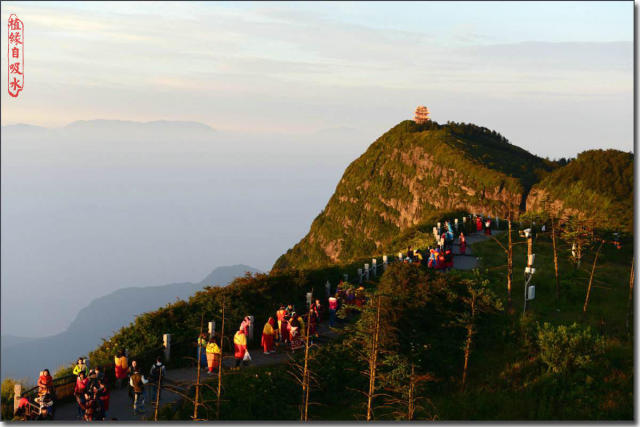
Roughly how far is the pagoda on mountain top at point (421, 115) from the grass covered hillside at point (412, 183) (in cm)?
235

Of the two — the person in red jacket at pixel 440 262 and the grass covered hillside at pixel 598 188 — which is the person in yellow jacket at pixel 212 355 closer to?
the person in red jacket at pixel 440 262

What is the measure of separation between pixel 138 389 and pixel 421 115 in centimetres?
16407

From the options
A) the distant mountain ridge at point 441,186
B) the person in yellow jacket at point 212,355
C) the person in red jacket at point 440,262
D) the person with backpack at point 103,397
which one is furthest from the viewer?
the distant mountain ridge at point 441,186

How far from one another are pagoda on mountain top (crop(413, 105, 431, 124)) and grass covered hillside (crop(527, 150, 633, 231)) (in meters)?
98.7

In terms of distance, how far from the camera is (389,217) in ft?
532

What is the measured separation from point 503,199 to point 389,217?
65.4 m

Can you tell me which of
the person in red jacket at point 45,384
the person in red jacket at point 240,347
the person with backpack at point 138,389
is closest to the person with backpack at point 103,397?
the person with backpack at point 138,389

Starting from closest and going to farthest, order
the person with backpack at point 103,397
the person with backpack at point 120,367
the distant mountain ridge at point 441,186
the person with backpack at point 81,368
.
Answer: the person with backpack at point 103,397 < the person with backpack at point 81,368 < the person with backpack at point 120,367 < the distant mountain ridge at point 441,186

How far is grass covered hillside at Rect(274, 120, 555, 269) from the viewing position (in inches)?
4353

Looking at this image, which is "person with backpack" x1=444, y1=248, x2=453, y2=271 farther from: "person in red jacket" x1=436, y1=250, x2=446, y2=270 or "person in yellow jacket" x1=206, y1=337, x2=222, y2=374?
"person in yellow jacket" x1=206, y1=337, x2=222, y2=374

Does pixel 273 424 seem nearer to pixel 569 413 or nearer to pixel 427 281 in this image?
pixel 569 413

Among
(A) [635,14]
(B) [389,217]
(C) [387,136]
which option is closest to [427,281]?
(A) [635,14]

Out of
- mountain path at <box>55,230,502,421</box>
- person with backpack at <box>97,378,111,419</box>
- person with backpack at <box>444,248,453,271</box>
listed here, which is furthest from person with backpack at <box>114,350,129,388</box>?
person with backpack at <box>444,248,453,271</box>

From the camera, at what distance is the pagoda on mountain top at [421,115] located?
172 m
